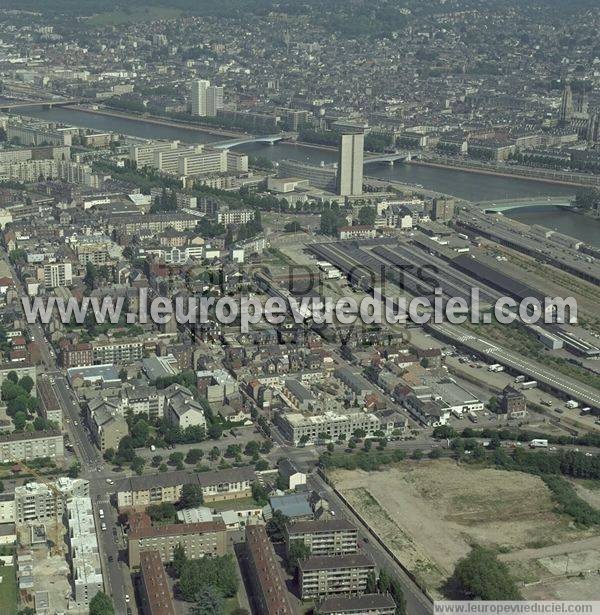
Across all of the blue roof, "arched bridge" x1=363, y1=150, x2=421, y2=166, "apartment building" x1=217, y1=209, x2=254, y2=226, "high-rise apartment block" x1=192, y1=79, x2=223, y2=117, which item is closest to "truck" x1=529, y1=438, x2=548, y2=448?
the blue roof

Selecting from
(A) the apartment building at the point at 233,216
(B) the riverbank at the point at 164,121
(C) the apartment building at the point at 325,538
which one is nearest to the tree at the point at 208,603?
(C) the apartment building at the point at 325,538

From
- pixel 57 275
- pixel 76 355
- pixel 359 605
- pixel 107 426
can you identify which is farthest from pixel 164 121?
pixel 359 605

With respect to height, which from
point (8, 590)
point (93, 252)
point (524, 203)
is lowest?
point (8, 590)

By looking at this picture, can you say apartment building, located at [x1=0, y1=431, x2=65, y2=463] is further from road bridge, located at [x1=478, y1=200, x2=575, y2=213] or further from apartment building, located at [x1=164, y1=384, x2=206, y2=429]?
road bridge, located at [x1=478, y1=200, x2=575, y2=213]

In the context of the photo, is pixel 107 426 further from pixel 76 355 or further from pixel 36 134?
pixel 36 134

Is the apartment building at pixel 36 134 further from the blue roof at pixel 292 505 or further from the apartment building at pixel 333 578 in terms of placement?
the apartment building at pixel 333 578

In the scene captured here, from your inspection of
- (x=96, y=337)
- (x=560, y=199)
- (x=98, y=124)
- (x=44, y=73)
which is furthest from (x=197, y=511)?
(x=44, y=73)

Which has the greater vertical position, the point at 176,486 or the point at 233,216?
the point at 233,216
